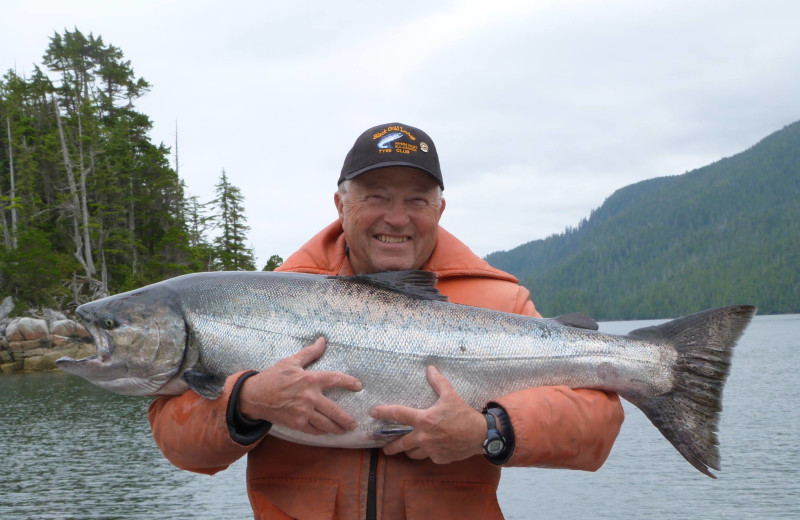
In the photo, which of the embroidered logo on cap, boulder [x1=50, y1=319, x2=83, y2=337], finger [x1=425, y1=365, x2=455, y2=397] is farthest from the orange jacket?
boulder [x1=50, y1=319, x2=83, y2=337]

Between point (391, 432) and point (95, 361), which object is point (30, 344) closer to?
point (95, 361)

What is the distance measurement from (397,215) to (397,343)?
0.78 metres

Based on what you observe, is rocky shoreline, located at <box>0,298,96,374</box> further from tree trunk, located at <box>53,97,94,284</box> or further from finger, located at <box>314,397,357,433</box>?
finger, located at <box>314,397,357,433</box>

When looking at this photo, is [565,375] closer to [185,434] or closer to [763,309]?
[185,434]

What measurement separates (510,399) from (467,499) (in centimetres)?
63

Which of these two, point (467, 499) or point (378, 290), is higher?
point (378, 290)

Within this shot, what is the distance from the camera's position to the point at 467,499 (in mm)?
3693

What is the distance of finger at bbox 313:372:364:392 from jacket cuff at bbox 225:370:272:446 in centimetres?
37

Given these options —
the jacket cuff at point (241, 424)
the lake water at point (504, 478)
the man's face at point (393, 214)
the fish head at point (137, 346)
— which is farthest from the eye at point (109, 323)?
the lake water at point (504, 478)

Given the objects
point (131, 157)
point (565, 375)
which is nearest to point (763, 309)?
point (131, 157)

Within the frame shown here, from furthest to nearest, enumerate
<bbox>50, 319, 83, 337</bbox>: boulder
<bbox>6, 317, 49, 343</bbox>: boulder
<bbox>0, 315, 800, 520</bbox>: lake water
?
1. <bbox>50, 319, 83, 337</bbox>: boulder
2. <bbox>6, 317, 49, 343</bbox>: boulder
3. <bbox>0, 315, 800, 520</bbox>: lake water

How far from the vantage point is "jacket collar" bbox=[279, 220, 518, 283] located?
4.27 meters

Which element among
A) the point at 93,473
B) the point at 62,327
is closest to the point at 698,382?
the point at 93,473

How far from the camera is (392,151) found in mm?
4051
